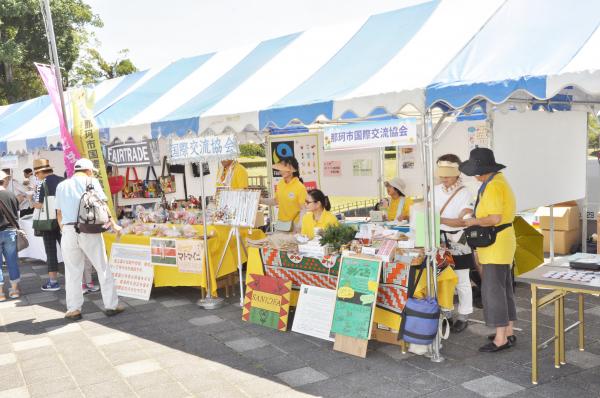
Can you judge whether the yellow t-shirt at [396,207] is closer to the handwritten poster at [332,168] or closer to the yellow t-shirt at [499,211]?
the yellow t-shirt at [499,211]

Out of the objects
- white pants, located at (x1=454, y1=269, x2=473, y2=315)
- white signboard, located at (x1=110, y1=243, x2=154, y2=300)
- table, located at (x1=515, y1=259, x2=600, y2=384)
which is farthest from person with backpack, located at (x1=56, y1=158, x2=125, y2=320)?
table, located at (x1=515, y1=259, x2=600, y2=384)

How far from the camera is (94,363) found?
4.15 m

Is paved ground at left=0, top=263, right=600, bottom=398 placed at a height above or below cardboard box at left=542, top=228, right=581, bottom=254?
below

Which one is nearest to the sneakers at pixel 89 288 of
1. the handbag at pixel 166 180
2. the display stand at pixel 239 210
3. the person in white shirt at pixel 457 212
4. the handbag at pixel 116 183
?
the display stand at pixel 239 210

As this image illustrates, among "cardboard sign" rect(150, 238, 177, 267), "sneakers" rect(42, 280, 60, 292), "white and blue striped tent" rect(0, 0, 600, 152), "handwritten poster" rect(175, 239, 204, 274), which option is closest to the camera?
"white and blue striped tent" rect(0, 0, 600, 152)

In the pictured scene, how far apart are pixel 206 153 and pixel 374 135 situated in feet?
6.80

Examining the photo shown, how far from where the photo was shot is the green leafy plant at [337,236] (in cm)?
444

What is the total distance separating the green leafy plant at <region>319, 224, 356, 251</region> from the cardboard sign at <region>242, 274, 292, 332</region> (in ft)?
1.88

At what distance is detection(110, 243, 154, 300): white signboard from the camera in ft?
19.6

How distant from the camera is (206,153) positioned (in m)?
5.29

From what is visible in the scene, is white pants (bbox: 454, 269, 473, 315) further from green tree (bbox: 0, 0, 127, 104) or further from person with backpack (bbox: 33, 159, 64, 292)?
green tree (bbox: 0, 0, 127, 104)

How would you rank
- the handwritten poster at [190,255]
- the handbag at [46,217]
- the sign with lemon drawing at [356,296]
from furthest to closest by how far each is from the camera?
the handbag at [46,217] → the handwritten poster at [190,255] → the sign with lemon drawing at [356,296]

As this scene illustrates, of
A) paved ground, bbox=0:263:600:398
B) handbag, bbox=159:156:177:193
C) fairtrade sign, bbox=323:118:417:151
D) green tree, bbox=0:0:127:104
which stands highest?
green tree, bbox=0:0:127:104

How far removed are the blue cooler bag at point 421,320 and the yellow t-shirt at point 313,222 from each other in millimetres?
1291
